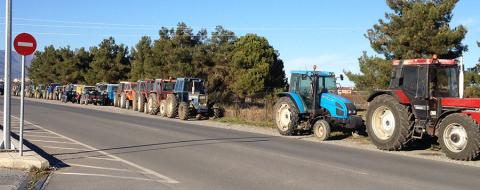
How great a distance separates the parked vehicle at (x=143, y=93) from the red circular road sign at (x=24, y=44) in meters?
24.2

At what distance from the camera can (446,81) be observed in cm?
1536

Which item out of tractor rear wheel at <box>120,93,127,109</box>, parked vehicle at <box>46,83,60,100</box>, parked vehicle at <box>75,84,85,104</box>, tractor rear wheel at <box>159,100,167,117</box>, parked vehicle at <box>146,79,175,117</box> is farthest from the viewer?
parked vehicle at <box>46,83,60,100</box>

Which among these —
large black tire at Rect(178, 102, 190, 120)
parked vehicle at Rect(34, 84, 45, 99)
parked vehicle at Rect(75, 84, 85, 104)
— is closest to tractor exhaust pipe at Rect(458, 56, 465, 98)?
large black tire at Rect(178, 102, 190, 120)

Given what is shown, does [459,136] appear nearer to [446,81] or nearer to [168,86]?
[446,81]

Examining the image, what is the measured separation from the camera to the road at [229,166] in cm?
975

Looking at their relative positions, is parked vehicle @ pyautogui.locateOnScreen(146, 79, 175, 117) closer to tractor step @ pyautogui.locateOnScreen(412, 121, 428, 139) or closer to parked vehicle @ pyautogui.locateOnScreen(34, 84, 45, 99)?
tractor step @ pyautogui.locateOnScreen(412, 121, 428, 139)

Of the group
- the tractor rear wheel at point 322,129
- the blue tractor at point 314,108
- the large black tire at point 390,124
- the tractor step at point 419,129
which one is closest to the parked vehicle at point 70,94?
the blue tractor at point 314,108

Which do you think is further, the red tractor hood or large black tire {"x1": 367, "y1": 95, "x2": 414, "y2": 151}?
large black tire {"x1": 367, "y1": 95, "x2": 414, "y2": 151}

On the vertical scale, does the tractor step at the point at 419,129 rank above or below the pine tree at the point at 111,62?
below

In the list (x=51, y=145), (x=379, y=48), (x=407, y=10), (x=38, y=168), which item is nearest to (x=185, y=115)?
(x=379, y=48)

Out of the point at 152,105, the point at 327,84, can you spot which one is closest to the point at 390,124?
the point at 327,84

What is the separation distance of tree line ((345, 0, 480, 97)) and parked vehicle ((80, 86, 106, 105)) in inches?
1215

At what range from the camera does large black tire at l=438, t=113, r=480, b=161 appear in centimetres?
1324

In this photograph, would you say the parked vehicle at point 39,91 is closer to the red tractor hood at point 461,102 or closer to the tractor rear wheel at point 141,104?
the tractor rear wheel at point 141,104
